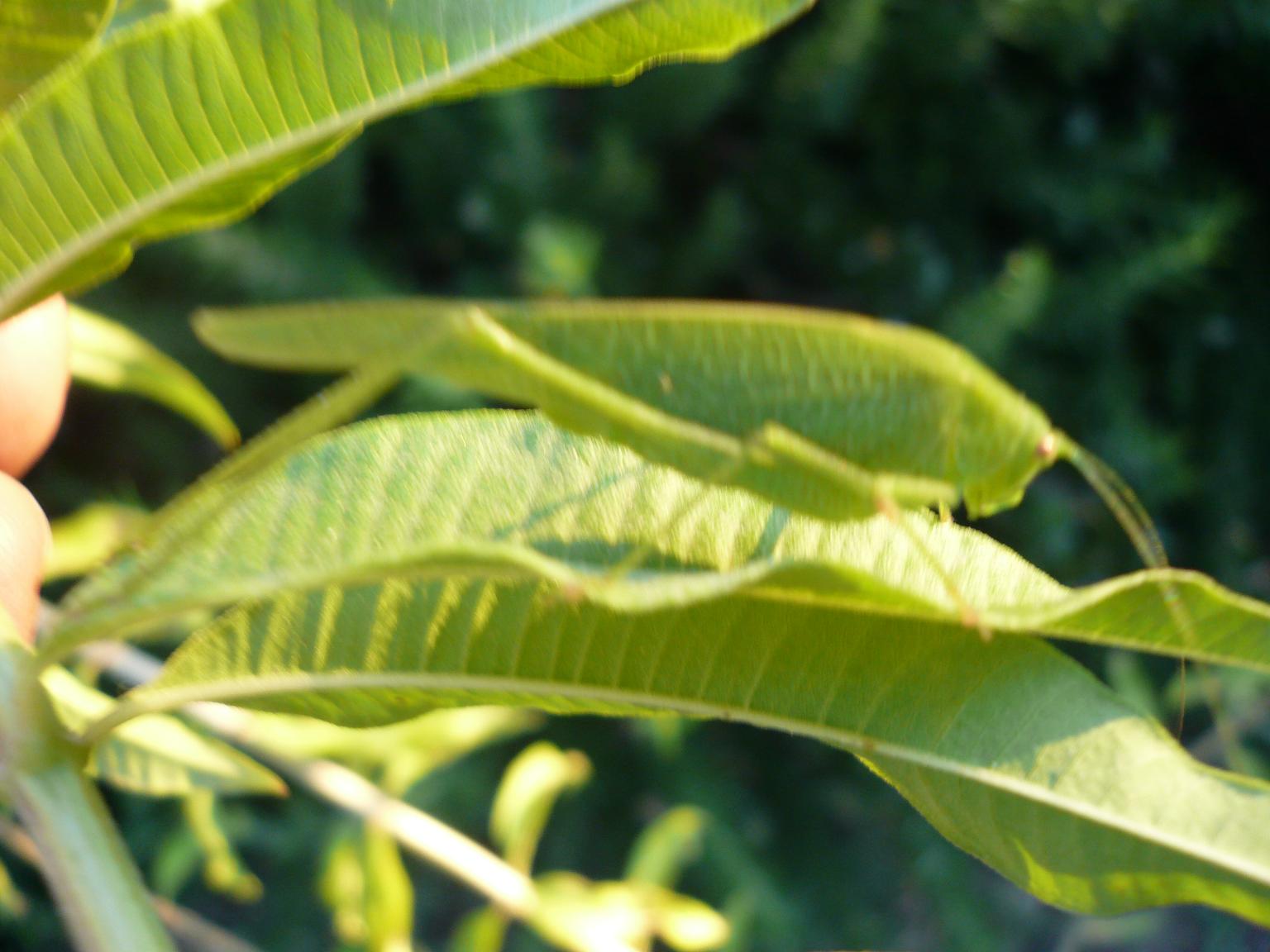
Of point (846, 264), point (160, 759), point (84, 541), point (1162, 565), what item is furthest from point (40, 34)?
point (846, 264)

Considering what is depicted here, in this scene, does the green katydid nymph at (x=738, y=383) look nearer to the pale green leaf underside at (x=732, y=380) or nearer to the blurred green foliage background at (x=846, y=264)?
the pale green leaf underside at (x=732, y=380)

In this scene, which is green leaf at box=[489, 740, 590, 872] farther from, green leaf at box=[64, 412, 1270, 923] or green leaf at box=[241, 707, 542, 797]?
green leaf at box=[64, 412, 1270, 923]

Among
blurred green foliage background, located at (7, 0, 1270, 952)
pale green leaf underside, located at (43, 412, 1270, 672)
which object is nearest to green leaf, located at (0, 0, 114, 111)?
pale green leaf underside, located at (43, 412, 1270, 672)

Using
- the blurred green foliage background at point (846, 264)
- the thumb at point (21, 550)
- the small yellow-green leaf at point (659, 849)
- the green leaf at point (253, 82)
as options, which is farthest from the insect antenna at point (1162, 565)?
Result: the blurred green foliage background at point (846, 264)

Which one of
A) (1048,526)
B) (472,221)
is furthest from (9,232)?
(1048,526)

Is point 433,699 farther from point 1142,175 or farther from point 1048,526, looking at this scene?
point 1142,175

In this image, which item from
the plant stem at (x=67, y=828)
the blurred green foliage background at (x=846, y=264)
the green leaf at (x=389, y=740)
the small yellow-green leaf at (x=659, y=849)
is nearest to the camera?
the plant stem at (x=67, y=828)

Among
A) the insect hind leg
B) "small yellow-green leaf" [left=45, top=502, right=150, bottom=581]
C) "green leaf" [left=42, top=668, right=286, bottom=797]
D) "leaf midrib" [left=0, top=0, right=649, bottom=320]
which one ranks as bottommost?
"small yellow-green leaf" [left=45, top=502, right=150, bottom=581]
